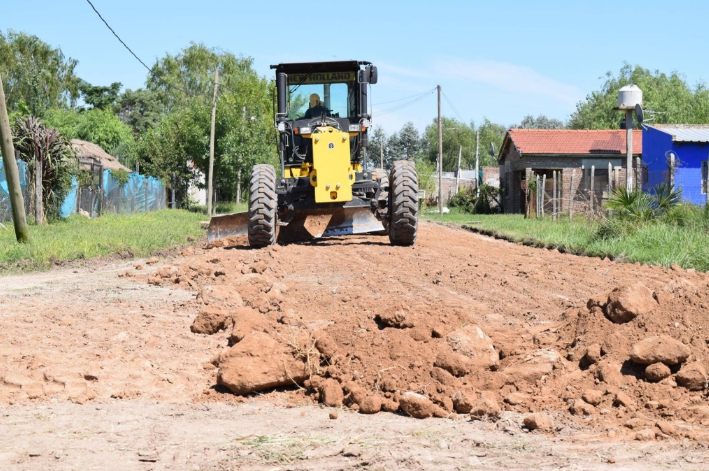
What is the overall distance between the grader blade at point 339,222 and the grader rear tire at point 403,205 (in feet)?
1.64

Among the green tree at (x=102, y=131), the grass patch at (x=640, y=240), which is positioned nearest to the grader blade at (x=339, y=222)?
the grass patch at (x=640, y=240)

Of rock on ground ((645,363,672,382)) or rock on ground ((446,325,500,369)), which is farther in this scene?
rock on ground ((446,325,500,369))

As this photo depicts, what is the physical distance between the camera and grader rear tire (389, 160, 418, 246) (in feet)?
49.3

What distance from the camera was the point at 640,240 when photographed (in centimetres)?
1495

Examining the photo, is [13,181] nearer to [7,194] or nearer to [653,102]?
[7,194]

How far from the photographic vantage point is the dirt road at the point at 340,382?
184 inches

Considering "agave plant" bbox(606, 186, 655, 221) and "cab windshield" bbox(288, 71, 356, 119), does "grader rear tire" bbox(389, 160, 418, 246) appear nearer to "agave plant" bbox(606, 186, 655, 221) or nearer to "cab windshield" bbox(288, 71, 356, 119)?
"cab windshield" bbox(288, 71, 356, 119)

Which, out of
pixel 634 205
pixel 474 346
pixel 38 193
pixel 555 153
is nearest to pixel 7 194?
pixel 38 193

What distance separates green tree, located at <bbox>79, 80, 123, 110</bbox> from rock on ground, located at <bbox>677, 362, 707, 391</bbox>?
2894 inches

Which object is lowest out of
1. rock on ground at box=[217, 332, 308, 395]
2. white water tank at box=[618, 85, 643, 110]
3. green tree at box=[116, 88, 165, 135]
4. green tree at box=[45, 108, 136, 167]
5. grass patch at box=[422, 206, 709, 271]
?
rock on ground at box=[217, 332, 308, 395]

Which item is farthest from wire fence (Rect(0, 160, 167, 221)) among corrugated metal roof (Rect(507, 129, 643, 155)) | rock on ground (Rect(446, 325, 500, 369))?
corrugated metal roof (Rect(507, 129, 643, 155))

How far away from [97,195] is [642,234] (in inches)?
760

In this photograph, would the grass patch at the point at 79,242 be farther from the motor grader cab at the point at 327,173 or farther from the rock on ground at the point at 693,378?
the rock on ground at the point at 693,378

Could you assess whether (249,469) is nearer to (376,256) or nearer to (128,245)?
(376,256)
